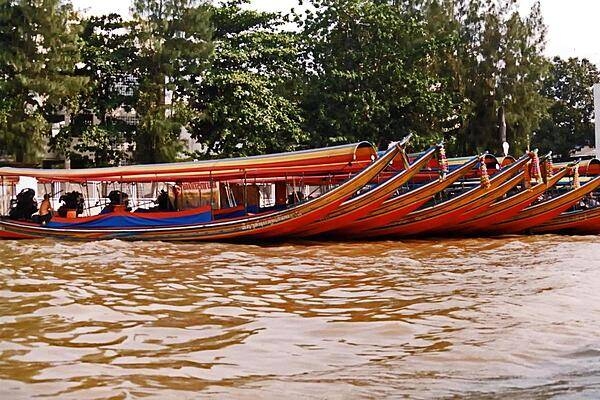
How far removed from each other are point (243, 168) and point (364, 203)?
252 centimetres

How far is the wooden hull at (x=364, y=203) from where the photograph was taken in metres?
13.7

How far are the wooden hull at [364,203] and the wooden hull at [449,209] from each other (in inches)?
54.2

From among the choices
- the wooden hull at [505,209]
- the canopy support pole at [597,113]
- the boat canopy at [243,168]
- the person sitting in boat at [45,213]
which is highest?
the canopy support pole at [597,113]

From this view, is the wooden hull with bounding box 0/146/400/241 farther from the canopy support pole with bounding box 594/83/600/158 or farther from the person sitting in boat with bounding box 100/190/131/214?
the canopy support pole with bounding box 594/83/600/158

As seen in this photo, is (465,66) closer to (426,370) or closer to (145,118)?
(145,118)

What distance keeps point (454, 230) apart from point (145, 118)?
511 inches

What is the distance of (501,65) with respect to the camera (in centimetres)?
3081

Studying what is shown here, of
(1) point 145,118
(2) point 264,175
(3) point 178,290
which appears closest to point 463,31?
(1) point 145,118

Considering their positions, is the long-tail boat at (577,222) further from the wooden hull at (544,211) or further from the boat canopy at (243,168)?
the boat canopy at (243,168)

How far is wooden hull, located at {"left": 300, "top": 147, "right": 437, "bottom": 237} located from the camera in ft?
45.0

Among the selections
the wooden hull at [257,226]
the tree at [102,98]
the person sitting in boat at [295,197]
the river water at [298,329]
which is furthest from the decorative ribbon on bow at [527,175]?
the tree at [102,98]

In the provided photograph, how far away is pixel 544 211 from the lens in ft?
57.7

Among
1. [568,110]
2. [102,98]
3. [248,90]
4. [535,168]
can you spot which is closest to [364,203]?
[535,168]

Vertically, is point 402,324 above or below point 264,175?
below
